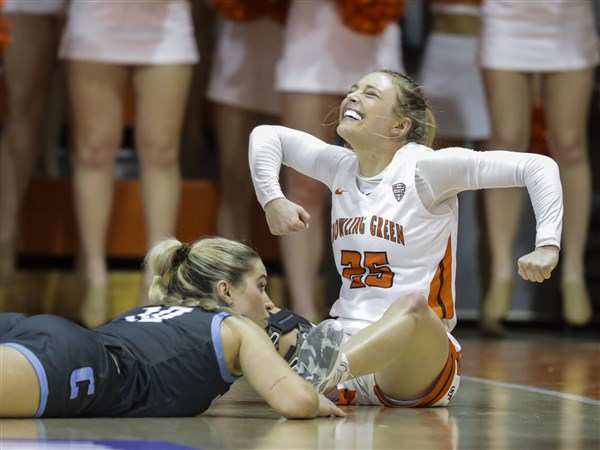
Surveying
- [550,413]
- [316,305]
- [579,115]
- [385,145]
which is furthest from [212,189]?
[550,413]

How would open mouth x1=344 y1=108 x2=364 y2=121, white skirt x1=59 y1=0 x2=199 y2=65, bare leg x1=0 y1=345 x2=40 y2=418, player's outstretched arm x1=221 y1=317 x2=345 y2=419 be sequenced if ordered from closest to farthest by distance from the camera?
bare leg x1=0 y1=345 x2=40 y2=418 → player's outstretched arm x1=221 y1=317 x2=345 y2=419 → open mouth x1=344 y1=108 x2=364 y2=121 → white skirt x1=59 y1=0 x2=199 y2=65

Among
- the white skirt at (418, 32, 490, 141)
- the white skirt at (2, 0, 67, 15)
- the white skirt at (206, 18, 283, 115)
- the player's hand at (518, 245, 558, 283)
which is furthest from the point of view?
the white skirt at (418, 32, 490, 141)

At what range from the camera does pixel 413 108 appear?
351 cm

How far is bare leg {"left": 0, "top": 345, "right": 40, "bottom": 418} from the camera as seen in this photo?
265 cm

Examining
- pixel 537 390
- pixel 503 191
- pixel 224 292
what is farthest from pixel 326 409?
pixel 503 191

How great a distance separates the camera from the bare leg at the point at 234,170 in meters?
5.87

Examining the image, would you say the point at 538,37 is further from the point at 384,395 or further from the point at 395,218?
the point at 384,395

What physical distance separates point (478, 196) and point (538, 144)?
43cm

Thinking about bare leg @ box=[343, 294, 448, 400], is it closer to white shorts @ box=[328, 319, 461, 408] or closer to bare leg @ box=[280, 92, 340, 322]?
white shorts @ box=[328, 319, 461, 408]

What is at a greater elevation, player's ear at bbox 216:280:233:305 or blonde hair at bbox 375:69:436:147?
blonde hair at bbox 375:69:436:147

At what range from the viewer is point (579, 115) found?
5.69 m

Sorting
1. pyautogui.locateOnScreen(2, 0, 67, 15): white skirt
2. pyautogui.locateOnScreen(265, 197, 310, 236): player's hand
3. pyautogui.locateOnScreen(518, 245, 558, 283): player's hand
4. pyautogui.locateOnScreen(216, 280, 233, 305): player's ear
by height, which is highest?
pyautogui.locateOnScreen(2, 0, 67, 15): white skirt

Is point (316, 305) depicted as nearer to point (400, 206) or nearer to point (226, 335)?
point (400, 206)

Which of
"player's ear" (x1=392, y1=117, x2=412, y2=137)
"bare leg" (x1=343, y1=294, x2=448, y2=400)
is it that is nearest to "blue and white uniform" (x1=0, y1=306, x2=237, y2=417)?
"bare leg" (x1=343, y1=294, x2=448, y2=400)
